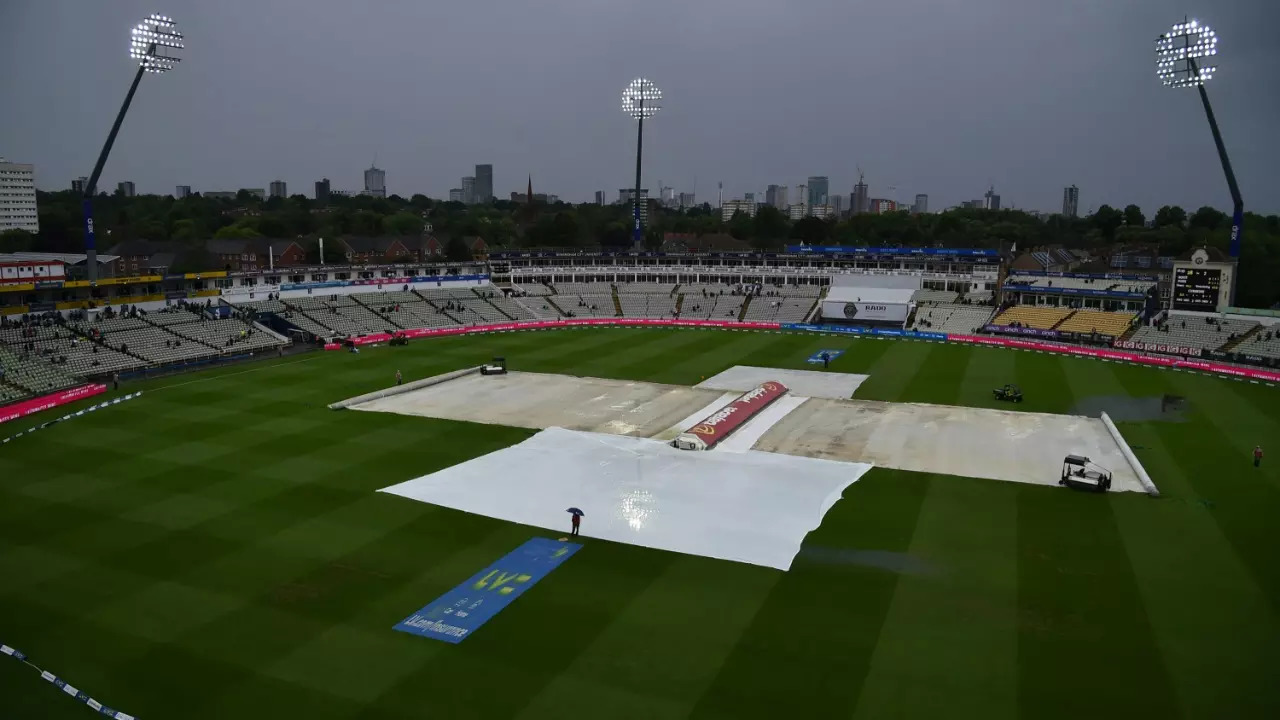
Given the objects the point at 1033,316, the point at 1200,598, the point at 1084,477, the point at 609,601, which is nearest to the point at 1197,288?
the point at 1033,316

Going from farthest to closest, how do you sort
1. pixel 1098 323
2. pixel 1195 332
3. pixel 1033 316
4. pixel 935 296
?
1. pixel 935 296
2. pixel 1033 316
3. pixel 1098 323
4. pixel 1195 332

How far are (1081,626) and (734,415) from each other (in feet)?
61.1

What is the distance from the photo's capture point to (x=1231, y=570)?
67.4 feet

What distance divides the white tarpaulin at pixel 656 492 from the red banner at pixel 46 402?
73.5 feet

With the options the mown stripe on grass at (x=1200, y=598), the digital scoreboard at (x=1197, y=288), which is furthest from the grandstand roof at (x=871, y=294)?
the mown stripe on grass at (x=1200, y=598)

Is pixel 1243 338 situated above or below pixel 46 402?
above

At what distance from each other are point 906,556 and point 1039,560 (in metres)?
3.39

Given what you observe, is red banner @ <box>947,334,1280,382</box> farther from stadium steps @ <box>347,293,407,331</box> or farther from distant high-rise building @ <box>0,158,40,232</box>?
distant high-rise building @ <box>0,158,40,232</box>

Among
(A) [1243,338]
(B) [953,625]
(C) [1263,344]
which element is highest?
(A) [1243,338]

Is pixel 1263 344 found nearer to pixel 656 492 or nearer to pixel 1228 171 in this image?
pixel 1228 171

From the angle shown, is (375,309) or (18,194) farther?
(18,194)

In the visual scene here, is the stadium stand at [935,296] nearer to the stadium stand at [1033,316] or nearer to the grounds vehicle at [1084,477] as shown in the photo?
the stadium stand at [1033,316]

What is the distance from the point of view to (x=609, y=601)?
18688 mm

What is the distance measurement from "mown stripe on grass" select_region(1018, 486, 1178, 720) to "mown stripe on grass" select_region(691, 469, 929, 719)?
9.84 ft
